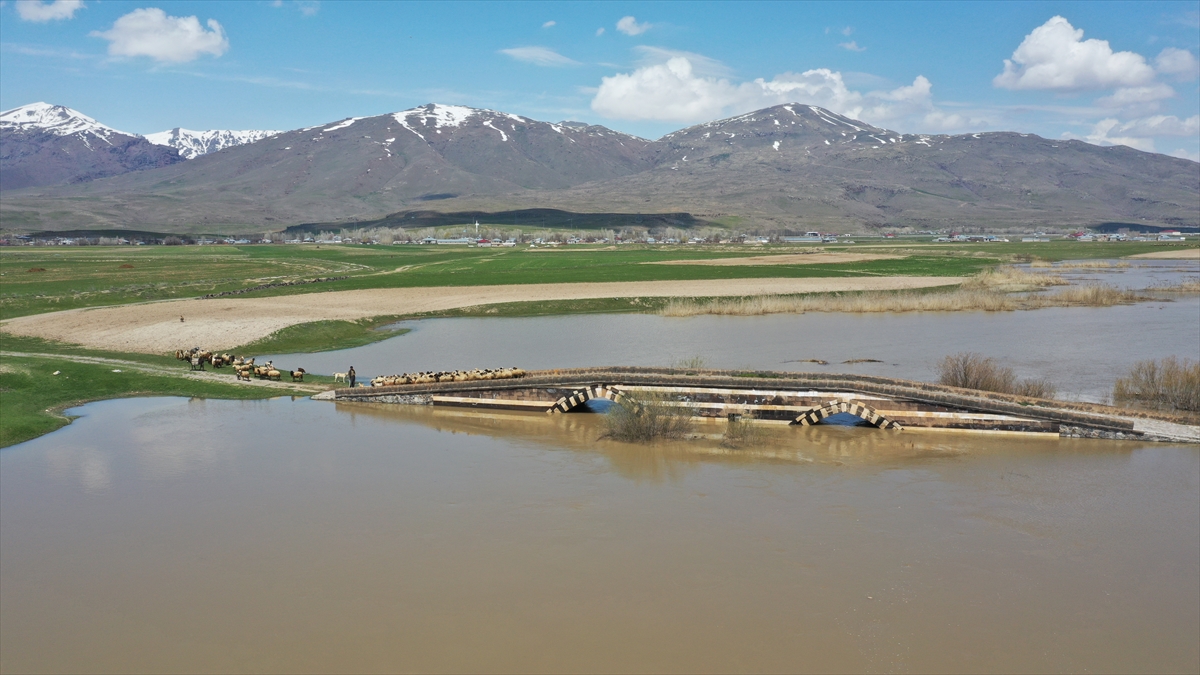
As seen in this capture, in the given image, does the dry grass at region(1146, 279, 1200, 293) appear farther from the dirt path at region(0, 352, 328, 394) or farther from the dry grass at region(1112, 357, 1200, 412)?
the dirt path at region(0, 352, 328, 394)

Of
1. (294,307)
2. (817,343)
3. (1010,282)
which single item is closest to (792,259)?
(1010,282)

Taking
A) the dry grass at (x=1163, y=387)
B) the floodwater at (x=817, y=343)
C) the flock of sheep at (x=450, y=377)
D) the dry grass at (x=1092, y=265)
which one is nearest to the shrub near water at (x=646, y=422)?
the flock of sheep at (x=450, y=377)

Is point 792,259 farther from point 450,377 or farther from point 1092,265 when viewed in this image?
point 450,377

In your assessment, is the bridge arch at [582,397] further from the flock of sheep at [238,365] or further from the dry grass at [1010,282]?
the dry grass at [1010,282]

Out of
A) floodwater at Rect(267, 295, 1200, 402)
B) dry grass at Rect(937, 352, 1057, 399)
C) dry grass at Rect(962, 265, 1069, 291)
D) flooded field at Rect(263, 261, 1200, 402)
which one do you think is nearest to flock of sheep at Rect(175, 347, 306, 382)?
flooded field at Rect(263, 261, 1200, 402)

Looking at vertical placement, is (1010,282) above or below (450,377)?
above

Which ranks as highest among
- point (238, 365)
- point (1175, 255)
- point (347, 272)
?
point (1175, 255)
